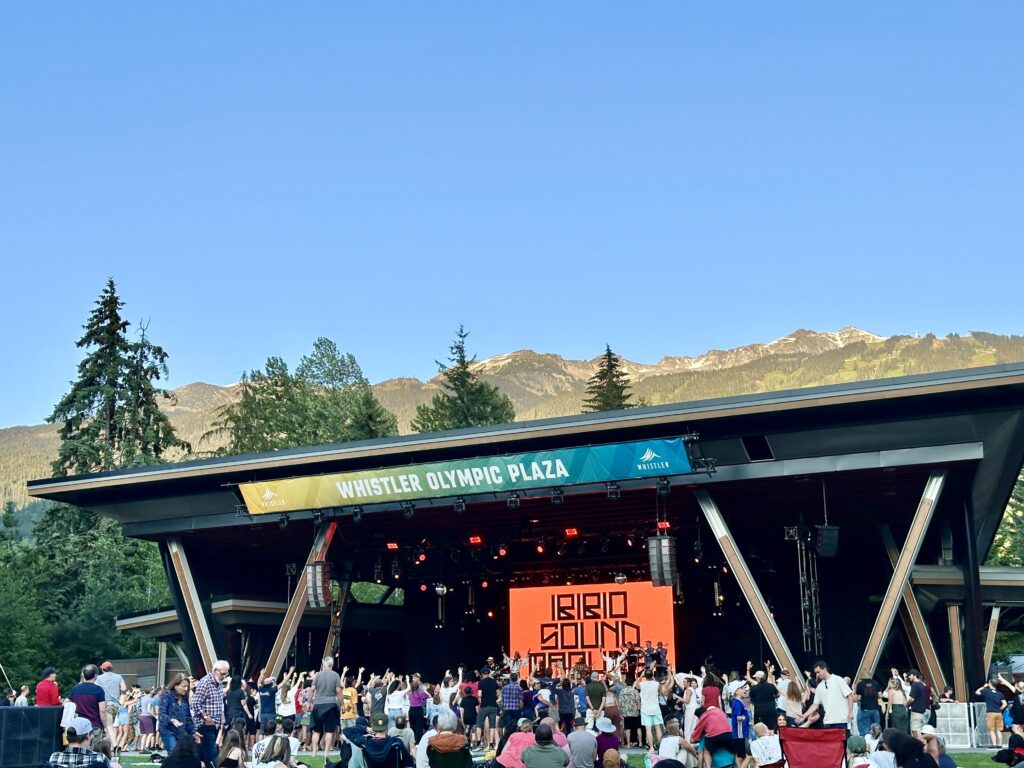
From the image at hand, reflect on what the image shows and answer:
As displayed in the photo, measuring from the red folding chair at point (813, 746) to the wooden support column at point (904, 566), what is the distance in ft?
33.0

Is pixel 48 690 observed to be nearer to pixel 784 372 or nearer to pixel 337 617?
pixel 337 617

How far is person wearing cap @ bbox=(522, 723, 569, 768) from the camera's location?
11.4 metres

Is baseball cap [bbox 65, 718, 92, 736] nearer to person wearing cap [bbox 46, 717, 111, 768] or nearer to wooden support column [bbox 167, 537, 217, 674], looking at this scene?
person wearing cap [bbox 46, 717, 111, 768]

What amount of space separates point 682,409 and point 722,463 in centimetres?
141

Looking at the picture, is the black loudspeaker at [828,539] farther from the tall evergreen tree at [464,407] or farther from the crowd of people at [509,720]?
the tall evergreen tree at [464,407]

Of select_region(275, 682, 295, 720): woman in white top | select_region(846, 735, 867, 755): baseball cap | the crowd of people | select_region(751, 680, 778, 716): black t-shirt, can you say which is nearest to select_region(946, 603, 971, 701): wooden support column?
the crowd of people

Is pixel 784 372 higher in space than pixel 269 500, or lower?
higher

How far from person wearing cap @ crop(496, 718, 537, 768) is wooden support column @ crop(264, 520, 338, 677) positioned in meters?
15.8

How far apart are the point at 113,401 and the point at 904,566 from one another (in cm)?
4504

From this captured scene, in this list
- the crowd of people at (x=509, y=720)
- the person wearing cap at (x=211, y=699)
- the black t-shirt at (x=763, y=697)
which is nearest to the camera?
the crowd of people at (x=509, y=720)

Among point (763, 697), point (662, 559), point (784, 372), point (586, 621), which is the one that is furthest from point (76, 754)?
point (784, 372)

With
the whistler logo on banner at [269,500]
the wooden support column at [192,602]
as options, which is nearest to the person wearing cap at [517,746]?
the whistler logo on banner at [269,500]

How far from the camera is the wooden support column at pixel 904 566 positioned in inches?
890

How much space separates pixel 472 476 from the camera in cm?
2522
